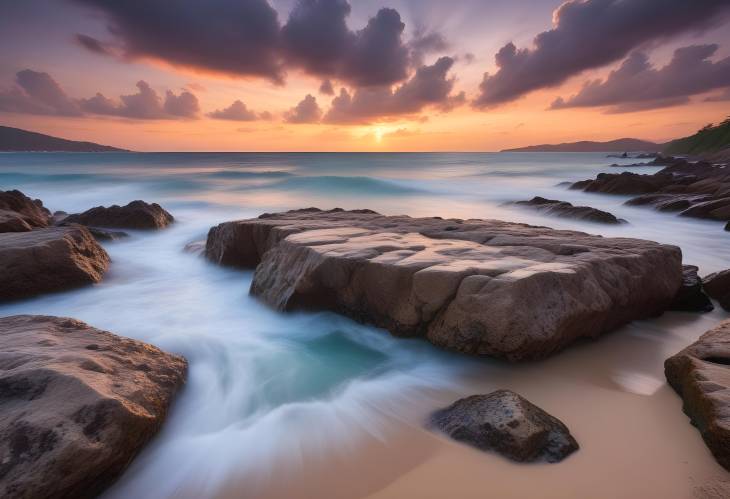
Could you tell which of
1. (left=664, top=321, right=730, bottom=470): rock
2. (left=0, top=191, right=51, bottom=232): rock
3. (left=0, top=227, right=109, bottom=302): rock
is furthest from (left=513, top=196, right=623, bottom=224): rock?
(left=0, top=191, right=51, bottom=232): rock

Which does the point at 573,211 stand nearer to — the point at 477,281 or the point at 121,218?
the point at 477,281

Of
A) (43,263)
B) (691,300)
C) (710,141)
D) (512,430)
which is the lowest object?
(710,141)

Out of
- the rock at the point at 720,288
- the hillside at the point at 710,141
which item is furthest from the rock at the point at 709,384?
the hillside at the point at 710,141

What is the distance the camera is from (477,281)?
10.3 feet

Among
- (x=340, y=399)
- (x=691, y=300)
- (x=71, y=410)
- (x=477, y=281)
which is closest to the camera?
(x=71, y=410)

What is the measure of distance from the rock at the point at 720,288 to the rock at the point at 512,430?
3.16m

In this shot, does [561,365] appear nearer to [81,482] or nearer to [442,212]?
[81,482]

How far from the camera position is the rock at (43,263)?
4.72 m

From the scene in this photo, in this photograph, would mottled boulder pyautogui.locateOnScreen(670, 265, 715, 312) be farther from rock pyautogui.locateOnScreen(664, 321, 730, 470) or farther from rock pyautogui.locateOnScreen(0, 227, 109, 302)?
rock pyautogui.locateOnScreen(0, 227, 109, 302)

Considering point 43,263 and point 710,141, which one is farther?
point 710,141

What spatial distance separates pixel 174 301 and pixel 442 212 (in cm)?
1042

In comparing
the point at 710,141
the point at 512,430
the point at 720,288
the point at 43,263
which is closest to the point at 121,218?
the point at 43,263

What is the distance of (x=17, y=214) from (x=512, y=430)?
7.91m

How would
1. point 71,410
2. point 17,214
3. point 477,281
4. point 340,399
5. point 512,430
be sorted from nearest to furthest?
point 71,410
point 512,430
point 340,399
point 477,281
point 17,214
